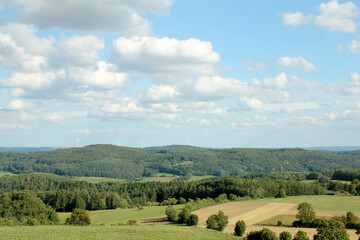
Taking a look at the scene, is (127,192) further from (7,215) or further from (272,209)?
(272,209)

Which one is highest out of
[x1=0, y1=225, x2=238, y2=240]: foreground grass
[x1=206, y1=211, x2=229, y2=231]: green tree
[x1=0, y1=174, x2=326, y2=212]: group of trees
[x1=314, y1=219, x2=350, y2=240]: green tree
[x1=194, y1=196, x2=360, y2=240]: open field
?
[x1=314, y1=219, x2=350, y2=240]: green tree

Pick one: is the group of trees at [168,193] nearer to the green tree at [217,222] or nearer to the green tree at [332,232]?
the green tree at [217,222]

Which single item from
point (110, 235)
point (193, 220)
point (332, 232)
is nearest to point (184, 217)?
point (193, 220)

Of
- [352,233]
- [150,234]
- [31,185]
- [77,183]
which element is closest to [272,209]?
[352,233]

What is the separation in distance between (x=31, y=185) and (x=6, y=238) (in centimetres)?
15007

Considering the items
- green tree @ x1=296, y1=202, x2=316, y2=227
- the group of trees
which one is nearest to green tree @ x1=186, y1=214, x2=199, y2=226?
green tree @ x1=296, y1=202, x2=316, y2=227

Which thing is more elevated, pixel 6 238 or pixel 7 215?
pixel 6 238

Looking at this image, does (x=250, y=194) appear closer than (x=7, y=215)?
No

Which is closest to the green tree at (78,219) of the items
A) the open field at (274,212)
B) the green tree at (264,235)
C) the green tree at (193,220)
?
the green tree at (193,220)

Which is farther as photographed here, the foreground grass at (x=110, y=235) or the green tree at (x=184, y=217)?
the green tree at (x=184, y=217)

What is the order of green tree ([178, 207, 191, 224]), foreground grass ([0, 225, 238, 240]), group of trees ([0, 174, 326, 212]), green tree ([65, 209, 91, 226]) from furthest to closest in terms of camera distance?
group of trees ([0, 174, 326, 212]) < green tree ([65, 209, 91, 226]) < green tree ([178, 207, 191, 224]) < foreground grass ([0, 225, 238, 240])

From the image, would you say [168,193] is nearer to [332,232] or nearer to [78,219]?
[78,219]

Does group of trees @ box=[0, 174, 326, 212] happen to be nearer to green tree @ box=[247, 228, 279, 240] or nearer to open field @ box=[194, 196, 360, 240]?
open field @ box=[194, 196, 360, 240]

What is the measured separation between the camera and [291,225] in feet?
233
